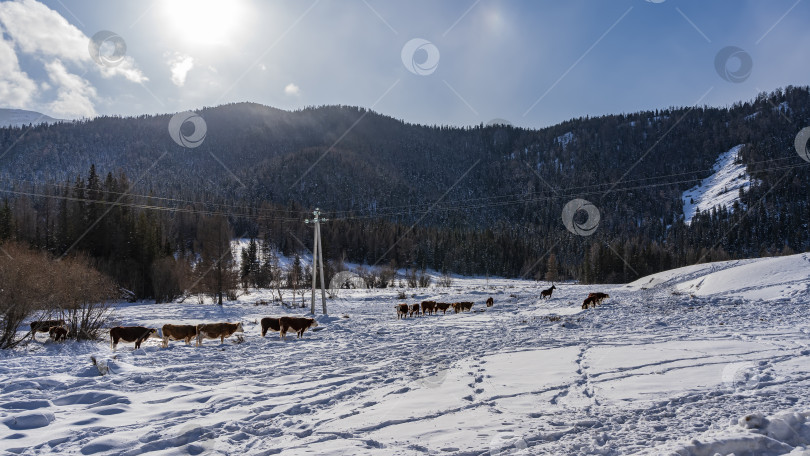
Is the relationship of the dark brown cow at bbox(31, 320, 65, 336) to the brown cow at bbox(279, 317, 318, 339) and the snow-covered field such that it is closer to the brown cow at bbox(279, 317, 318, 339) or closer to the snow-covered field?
the snow-covered field

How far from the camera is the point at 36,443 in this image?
5.56 metres

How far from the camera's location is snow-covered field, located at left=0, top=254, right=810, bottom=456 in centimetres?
535

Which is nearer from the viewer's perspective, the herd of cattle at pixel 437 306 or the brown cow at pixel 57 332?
the brown cow at pixel 57 332

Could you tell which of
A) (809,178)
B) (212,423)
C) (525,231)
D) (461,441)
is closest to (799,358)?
(461,441)

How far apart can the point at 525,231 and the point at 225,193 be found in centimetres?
14304

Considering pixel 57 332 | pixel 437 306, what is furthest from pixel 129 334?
pixel 437 306

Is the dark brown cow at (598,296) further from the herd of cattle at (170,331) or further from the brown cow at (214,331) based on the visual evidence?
the brown cow at (214,331)

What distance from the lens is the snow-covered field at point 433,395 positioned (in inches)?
211

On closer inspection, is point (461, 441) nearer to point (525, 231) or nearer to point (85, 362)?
point (85, 362)

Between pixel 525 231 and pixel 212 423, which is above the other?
pixel 525 231

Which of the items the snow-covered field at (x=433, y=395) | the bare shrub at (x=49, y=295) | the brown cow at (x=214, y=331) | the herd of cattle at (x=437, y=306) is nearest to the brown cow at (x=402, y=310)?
the herd of cattle at (x=437, y=306)

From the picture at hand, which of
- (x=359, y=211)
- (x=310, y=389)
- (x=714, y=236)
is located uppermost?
(x=359, y=211)

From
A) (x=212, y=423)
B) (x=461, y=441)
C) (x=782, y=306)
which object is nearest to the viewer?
(x=461, y=441)

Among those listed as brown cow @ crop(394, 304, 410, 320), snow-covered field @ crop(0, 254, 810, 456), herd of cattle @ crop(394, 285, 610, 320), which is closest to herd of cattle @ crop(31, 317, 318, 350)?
snow-covered field @ crop(0, 254, 810, 456)
